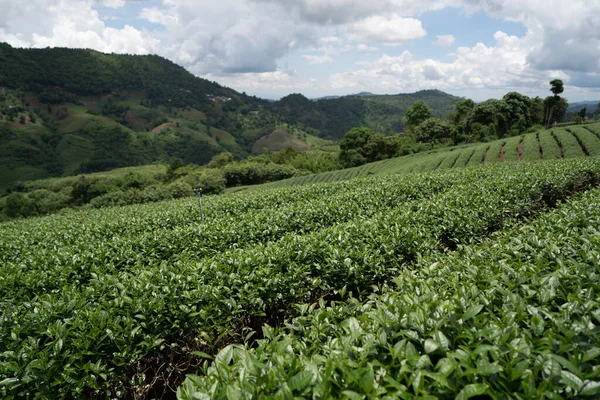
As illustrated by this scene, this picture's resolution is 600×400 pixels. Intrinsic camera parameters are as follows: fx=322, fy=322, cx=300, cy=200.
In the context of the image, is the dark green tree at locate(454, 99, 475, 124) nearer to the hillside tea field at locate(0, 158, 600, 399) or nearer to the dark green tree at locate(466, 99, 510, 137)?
the dark green tree at locate(466, 99, 510, 137)

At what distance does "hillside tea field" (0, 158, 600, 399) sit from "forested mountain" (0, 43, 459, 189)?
Result: 4710 inches

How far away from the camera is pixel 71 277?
6.33 m

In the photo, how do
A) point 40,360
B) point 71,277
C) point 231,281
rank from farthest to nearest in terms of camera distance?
point 71,277 → point 231,281 → point 40,360

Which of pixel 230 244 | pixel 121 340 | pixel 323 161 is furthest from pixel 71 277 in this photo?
pixel 323 161

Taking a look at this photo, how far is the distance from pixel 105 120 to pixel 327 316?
160464 millimetres

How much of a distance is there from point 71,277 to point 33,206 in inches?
2435

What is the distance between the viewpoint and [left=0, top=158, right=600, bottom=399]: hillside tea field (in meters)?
1.86

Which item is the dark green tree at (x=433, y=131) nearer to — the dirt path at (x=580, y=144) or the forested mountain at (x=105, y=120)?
the dirt path at (x=580, y=144)

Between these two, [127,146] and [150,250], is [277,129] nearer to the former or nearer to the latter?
[127,146]

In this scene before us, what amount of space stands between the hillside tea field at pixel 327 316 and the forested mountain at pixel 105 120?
4710 inches

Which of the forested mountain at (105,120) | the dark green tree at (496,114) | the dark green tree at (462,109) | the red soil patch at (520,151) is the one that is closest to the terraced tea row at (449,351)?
the red soil patch at (520,151)

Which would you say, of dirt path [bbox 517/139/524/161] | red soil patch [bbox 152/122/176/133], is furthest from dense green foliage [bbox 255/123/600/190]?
red soil patch [bbox 152/122/176/133]

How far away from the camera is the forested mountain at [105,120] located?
367 ft

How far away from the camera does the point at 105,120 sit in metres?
136
